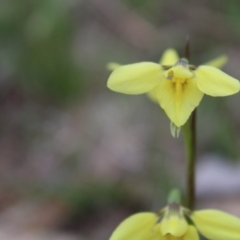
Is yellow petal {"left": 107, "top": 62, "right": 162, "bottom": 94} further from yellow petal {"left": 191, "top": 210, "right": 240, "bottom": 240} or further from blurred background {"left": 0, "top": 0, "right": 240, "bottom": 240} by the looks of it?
blurred background {"left": 0, "top": 0, "right": 240, "bottom": 240}

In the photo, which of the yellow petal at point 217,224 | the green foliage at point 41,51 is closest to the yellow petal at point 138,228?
the yellow petal at point 217,224

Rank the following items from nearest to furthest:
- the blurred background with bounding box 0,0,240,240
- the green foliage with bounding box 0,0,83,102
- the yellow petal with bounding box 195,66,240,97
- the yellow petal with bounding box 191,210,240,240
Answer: the yellow petal with bounding box 195,66,240,97 < the yellow petal with bounding box 191,210,240,240 < the blurred background with bounding box 0,0,240,240 < the green foliage with bounding box 0,0,83,102

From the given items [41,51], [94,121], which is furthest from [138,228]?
[41,51]

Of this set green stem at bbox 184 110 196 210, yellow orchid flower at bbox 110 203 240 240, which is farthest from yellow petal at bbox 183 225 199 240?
green stem at bbox 184 110 196 210

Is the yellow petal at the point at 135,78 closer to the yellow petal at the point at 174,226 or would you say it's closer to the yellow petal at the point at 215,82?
the yellow petal at the point at 215,82

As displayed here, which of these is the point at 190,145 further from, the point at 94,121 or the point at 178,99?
the point at 94,121

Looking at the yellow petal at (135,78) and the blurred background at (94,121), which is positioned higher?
the blurred background at (94,121)

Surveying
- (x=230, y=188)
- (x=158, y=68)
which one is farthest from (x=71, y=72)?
(x=158, y=68)

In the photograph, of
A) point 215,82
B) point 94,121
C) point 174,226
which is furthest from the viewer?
point 94,121
